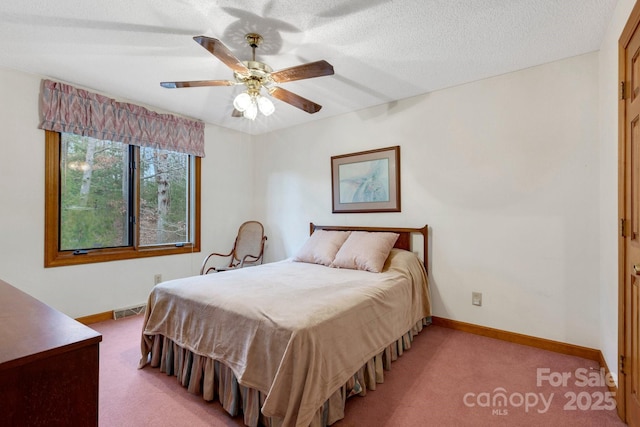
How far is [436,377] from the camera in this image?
2.12m

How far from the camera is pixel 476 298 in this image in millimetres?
2844

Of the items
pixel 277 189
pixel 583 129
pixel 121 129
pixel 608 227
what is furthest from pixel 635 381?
pixel 121 129

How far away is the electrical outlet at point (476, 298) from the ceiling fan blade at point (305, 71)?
2.38 m

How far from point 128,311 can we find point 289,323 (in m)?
2.70

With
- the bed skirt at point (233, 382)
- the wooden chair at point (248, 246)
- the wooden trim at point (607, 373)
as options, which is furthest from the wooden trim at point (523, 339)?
the wooden chair at point (248, 246)

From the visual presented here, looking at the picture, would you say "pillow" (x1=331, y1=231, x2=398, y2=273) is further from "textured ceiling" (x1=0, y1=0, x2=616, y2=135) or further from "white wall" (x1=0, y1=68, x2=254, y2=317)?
"white wall" (x1=0, y1=68, x2=254, y2=317)

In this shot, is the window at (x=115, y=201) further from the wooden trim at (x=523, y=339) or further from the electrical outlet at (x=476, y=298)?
the electrical outlet at (x=476, y=298)

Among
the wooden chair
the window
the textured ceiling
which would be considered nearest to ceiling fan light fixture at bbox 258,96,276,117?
the textured ceiling

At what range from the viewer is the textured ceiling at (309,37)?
185 centimetres

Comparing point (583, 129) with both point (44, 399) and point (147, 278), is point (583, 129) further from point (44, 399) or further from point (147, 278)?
point (147, 278)

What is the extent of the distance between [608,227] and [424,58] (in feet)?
5.92

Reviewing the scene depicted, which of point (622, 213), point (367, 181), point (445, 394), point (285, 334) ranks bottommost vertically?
point (445, 394)

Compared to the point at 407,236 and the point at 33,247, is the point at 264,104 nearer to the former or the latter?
the point at 407,236

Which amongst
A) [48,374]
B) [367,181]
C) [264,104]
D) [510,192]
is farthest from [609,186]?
[48,374]
